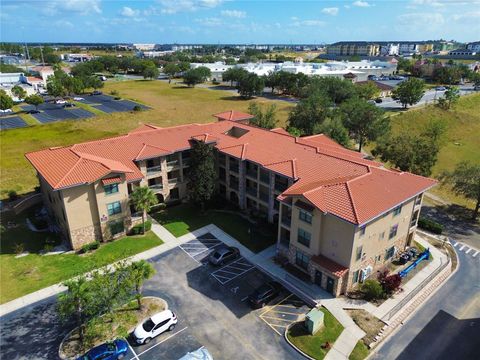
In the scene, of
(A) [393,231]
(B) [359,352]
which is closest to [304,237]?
(A) [393,231]

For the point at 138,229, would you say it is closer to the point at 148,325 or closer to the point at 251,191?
the point at 251,191

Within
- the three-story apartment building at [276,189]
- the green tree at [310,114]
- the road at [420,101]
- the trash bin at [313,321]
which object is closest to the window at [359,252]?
the three-story apartment building at [276,189]

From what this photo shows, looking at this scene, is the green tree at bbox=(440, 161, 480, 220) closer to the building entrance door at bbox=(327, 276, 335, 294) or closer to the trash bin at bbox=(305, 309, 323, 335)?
the building entrance door at bbox=(327, 276, 335, 294)

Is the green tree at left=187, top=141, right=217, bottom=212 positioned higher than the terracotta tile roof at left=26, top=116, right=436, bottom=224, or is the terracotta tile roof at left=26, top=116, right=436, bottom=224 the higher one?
the terracotta tile roof at left=26, top=116, right=436, bottom=224

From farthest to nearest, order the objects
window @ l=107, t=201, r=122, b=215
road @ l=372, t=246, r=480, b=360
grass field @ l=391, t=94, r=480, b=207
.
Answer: grass field @ l=391, t=94, r=480, b=207, window @ l=107, t=201, r=122, b=215, road @ l=372, t=246, r=480, b=360

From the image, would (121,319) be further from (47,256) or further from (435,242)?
(435,242)

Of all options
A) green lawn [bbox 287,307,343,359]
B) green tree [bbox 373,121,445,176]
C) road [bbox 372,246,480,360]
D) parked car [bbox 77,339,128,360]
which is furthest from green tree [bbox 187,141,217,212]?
green tree [bbox 373,121,445,176]

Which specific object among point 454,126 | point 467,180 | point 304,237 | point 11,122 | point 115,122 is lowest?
point 454,126
